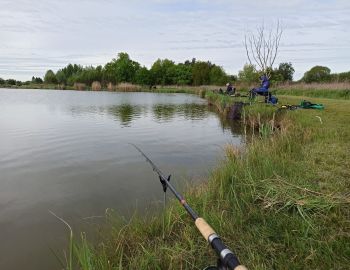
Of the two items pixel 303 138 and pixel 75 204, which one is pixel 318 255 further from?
pixel 303 138

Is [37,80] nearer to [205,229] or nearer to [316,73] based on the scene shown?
[316,73]

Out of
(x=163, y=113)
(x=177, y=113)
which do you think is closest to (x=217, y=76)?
(x=177, y=113)

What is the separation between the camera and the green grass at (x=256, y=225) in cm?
283

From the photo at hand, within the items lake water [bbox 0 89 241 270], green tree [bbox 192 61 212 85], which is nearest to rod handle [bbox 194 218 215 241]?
lake water [bbox 0 89 241 270]

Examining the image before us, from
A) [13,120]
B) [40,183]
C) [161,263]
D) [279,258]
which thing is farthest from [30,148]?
[279,258]

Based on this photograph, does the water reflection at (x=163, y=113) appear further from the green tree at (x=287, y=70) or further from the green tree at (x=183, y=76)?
the green tree at (x=183, y=76)

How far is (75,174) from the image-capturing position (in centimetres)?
675

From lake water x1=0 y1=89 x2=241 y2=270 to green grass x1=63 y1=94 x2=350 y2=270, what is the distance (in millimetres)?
776

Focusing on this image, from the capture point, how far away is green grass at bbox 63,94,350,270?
2828mm

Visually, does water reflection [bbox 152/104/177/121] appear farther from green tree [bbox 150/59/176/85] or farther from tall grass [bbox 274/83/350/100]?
green tree [bbox 150/59/176/85]

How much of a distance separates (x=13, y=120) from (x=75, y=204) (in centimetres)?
1109

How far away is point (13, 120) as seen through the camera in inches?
569

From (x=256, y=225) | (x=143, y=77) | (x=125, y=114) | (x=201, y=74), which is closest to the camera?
(x=256, y=225)

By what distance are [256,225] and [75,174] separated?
4485mm
